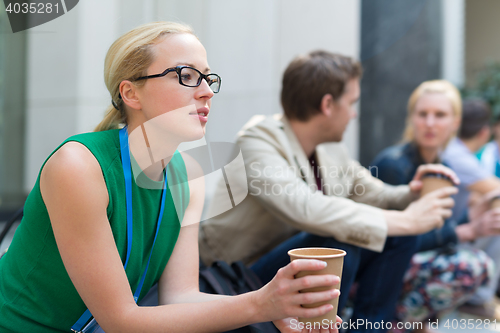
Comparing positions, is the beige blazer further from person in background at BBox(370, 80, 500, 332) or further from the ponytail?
the ponytail

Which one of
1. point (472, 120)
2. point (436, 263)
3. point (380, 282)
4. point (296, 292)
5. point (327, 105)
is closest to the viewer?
point (296, 292)

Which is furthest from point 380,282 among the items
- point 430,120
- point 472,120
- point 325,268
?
point 472,120

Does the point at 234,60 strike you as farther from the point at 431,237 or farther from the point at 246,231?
the point at 431,237

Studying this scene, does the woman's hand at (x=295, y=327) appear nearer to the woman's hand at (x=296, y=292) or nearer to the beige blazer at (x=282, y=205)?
the woman's hand at (x=296, y=292)

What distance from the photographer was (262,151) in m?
1.83

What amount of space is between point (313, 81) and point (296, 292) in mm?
1409

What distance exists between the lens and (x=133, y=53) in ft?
3.62

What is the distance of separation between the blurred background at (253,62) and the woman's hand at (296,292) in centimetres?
133

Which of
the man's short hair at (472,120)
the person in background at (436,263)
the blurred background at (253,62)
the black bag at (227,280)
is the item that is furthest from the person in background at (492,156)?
the black bag at (227,280)

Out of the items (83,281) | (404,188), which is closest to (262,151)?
(404,188)

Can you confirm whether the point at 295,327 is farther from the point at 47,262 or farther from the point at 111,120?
the point at 111,120

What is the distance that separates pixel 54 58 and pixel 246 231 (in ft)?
8.00

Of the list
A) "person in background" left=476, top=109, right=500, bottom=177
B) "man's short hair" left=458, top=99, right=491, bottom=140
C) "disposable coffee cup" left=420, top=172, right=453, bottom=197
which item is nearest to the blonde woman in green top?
"disposable coffee cup" left=420, top=172, right=453, bottom=197

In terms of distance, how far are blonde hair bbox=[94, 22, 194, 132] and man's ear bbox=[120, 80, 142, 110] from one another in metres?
0.02
